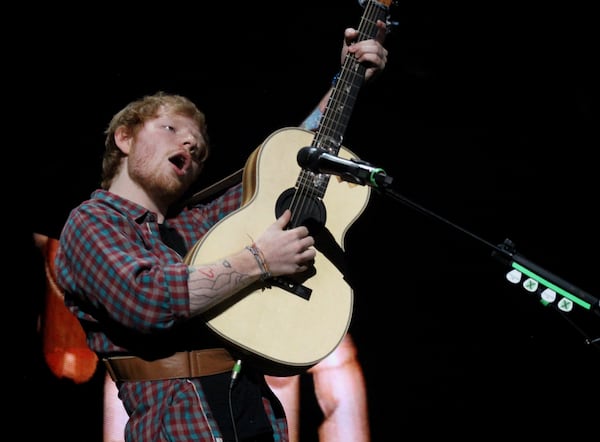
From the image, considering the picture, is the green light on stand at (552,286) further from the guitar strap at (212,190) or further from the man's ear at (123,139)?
the man's ear at (123,139)

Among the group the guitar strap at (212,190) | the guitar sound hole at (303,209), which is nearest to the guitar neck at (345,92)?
the guitar sound hole at (303,209)

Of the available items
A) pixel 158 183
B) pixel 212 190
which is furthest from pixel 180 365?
pixel 212 190

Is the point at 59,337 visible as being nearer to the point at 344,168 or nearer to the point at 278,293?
the point at 278,293

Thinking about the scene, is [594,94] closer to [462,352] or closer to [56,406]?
[462,352]

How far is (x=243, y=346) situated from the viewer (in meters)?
1.73

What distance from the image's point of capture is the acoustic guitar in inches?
70.4

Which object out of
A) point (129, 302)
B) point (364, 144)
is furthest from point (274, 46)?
point (129, 302)

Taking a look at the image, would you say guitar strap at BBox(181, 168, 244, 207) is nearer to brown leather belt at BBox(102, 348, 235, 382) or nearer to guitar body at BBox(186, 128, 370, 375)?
guitar body at BBox(186, 128, 370, 375)

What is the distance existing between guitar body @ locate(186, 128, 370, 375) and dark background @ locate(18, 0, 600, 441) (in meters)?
0.82

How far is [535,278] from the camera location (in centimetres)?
163

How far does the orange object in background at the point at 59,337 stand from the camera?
2654mm

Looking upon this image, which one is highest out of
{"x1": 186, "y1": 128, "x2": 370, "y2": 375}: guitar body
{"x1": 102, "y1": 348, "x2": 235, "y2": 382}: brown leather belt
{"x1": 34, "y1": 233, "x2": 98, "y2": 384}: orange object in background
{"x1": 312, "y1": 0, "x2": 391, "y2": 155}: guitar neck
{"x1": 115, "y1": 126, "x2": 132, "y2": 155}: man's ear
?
{"x1": 312, "y1": 0, "x2": 391, "y2": 155}: guitar neck

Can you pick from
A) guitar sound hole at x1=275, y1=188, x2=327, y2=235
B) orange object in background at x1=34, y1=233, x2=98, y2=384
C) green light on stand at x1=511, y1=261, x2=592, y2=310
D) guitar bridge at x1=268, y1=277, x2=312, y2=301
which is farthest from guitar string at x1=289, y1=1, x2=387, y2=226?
orange object in background at x1=34, y1=233, x2=98, y2=384

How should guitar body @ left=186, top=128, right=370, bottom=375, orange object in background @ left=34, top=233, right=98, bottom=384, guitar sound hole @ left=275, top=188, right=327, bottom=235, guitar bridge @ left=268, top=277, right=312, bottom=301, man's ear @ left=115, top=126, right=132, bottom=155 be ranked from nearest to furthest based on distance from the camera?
guitar body @ left=186, top=128, right=370, bottom=375 → guitar bridge @ left=268, top=277, right=312, bottom=301 → guitar sound hole @ left=275, top=188, right=327, bottom=235 → man's ear @ left=115, top=126, right=132, bottom=155 → orange object in background @ left=34, top=233, right=98, bottom=384
